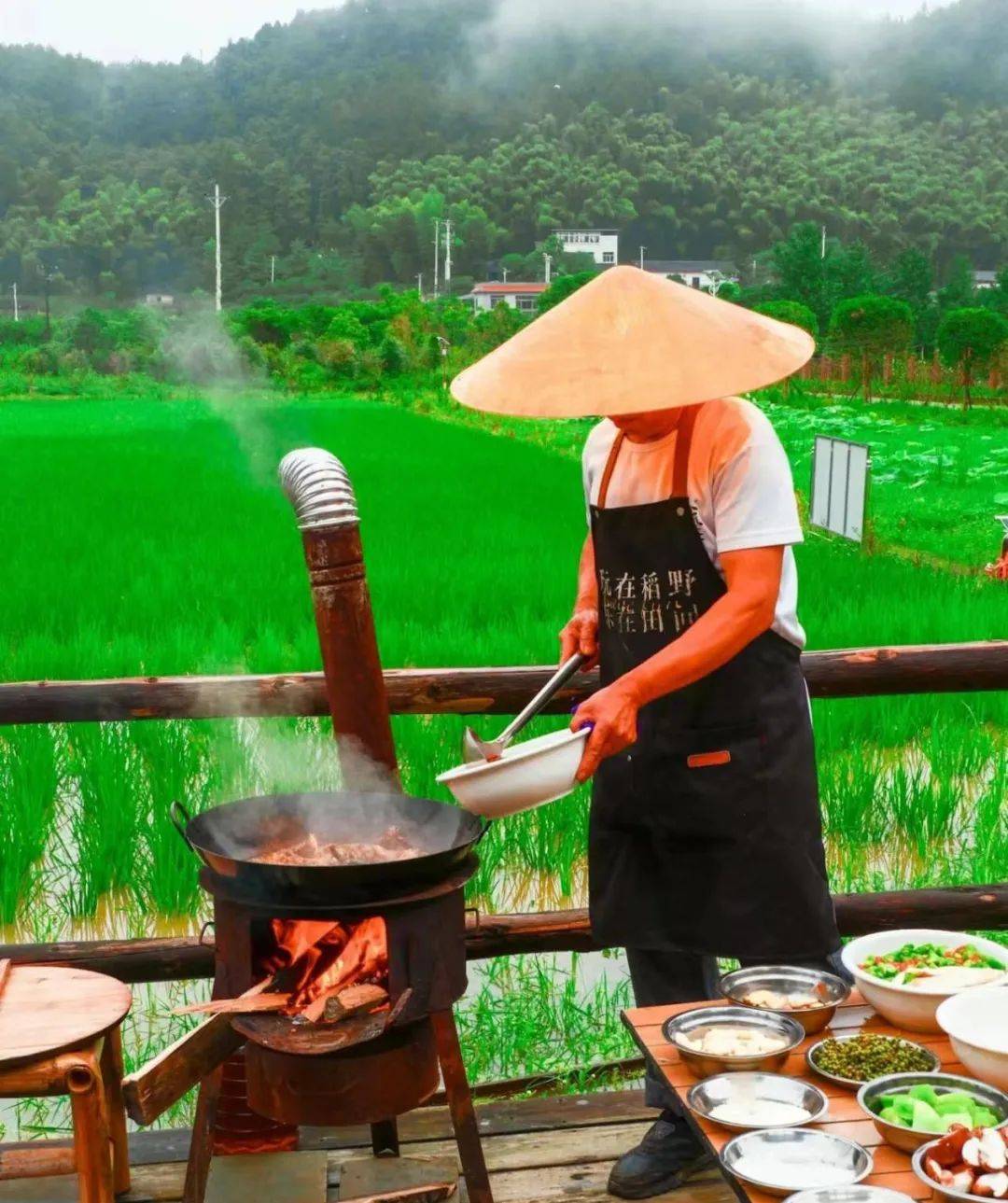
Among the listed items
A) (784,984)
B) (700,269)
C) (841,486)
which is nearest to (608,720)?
(784,984)

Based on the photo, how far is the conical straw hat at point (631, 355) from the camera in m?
1.88

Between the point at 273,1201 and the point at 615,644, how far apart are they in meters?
1.07

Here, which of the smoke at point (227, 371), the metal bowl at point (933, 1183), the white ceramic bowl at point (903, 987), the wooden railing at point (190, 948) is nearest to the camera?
the metal bowl at point (933, 1183)

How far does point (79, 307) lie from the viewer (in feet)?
26.0

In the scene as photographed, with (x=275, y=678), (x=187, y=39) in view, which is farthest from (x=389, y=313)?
(x=275, y=678)

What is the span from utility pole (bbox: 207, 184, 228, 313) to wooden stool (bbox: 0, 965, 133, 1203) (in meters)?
6.73

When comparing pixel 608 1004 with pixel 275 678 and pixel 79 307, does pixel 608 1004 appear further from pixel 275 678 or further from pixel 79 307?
pixel 79 307

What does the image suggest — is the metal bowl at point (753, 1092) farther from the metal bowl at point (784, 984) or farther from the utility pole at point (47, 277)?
the utility pole at point (47, 277)

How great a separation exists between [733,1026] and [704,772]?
1.62 ft

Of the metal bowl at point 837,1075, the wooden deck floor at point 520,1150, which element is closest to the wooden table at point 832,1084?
the metal bowl at point 837,1075

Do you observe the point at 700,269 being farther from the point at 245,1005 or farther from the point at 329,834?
the point at 245,1005

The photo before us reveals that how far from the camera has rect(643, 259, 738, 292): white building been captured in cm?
1177

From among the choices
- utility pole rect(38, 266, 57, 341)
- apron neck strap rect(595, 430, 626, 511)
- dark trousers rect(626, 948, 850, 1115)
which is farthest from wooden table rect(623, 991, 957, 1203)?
utility pole rect(38, 266, 57, 341)

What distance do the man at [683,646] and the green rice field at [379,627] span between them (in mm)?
797
